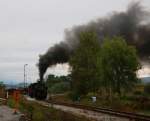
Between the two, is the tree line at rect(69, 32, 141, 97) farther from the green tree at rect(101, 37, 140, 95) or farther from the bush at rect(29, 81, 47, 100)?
the bush at rect(29, 81, 47, 100)

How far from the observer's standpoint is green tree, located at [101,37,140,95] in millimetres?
50188

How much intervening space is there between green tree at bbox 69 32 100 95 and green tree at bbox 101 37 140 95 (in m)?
5.47

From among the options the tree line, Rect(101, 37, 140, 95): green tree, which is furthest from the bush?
Rect(101, 37, 140, 95): green tree

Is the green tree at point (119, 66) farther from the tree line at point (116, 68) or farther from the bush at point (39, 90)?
the bush at point (39, 90)

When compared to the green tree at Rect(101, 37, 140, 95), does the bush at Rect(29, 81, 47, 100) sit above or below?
below

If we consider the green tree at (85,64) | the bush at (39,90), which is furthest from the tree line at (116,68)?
the bush at (39,90)

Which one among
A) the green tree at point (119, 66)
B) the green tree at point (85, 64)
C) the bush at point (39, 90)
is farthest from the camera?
the green tree at point (85, 64)

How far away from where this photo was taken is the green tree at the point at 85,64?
59344mm

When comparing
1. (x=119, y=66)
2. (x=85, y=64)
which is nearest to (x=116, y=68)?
(x=119, y=66)

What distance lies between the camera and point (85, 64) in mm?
61781

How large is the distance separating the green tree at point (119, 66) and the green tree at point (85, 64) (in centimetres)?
547

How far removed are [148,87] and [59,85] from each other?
131 feet

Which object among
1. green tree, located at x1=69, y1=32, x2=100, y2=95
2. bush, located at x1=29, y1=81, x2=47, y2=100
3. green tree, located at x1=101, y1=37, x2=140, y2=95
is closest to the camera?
green tree, located at x1=101, y1=37, x2=140, y2=95

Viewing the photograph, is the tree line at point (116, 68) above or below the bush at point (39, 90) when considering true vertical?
above
